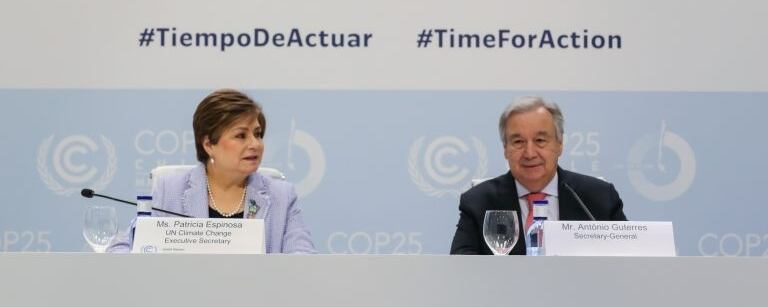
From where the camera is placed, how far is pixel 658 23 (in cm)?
510

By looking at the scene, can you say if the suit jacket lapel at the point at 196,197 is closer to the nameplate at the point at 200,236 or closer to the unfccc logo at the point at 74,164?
the nameplate at the point at 200,236

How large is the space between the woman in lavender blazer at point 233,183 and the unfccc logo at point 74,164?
1161mm

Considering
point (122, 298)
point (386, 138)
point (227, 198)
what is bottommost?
point (122, 298)

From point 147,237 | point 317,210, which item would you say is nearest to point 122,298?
point 147,237

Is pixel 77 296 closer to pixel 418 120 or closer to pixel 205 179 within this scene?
pixel 205 179

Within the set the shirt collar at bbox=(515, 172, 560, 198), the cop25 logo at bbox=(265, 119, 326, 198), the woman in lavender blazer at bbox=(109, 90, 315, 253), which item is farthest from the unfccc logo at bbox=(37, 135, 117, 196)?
the shirt collar at bbox=(515, 172, 560, 198)

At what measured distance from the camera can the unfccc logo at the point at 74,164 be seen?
16.6ft

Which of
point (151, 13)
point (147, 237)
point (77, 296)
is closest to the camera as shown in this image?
point (77, 296)

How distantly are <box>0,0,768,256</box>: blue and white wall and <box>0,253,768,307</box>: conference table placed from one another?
2526 millimetres

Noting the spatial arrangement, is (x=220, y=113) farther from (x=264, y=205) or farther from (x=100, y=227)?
(x=100, y=227)

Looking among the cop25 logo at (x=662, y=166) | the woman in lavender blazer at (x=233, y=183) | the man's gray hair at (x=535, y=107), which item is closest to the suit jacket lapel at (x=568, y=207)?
the man's gray hair at (x=535, y=107)

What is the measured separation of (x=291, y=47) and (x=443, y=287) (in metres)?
2.71

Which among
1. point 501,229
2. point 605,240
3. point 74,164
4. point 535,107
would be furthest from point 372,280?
point 74,164

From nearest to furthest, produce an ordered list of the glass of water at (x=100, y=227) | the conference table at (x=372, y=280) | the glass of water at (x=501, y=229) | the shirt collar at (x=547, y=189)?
the conference table at (x=372, y=280)
the glass of water at (x=501, y=229)
the glass of water at (x=100, y=227)
the shirt collar at (x=547, y=189)
